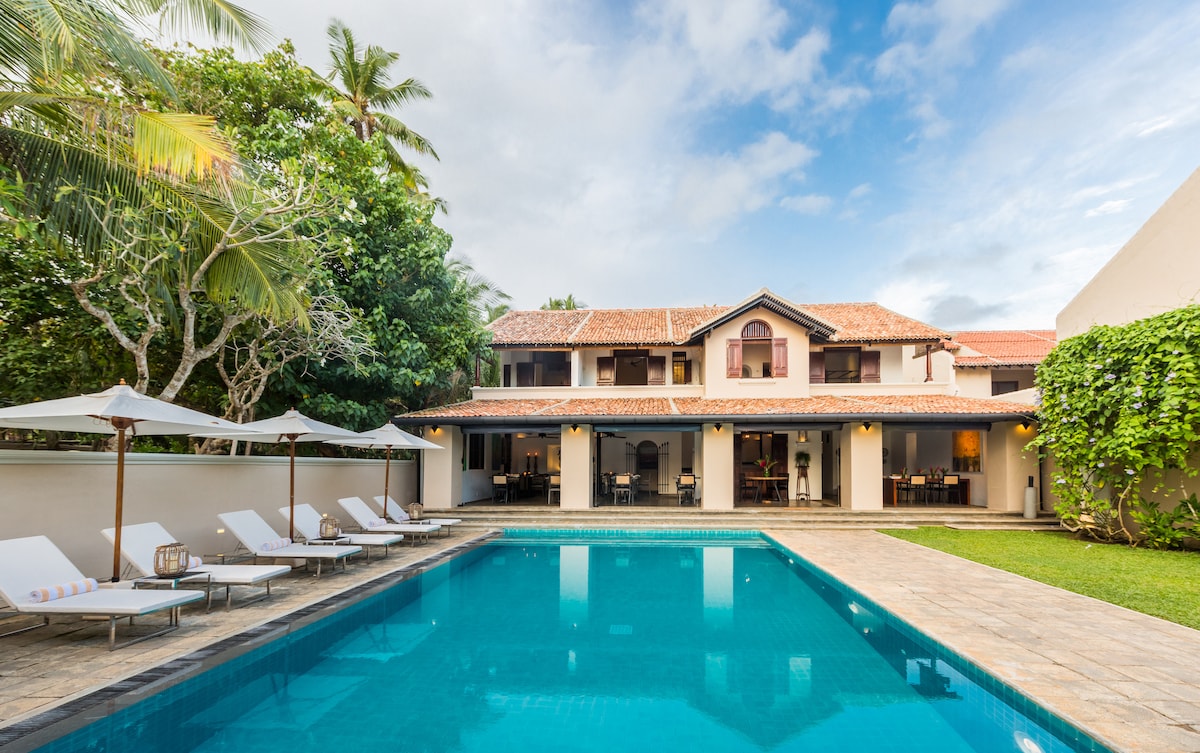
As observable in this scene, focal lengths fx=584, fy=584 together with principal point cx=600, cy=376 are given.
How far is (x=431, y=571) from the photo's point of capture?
1059 centimetres

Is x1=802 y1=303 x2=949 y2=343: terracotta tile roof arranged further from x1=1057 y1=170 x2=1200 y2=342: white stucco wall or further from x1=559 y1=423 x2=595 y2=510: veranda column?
x1=559 y1=423 x2=595 y2=510: veranda column

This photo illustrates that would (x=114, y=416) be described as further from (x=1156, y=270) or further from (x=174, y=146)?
(x=1156, y=270)

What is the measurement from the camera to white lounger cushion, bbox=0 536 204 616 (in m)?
5.55

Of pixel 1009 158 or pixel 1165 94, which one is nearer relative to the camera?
pixel 1165 94

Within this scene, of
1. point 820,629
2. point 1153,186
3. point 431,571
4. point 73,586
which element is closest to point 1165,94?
point 1153,186

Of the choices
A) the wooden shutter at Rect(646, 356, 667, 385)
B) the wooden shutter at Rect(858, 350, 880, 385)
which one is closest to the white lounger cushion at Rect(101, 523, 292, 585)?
the wooden shutter at Rect(646, 356, 667, 385)

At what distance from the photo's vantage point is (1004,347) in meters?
25.5

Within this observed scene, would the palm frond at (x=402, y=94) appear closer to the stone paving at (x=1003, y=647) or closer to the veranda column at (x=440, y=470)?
the veranda column at (x=440, y=470)

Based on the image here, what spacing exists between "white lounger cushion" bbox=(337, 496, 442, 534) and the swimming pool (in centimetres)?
370

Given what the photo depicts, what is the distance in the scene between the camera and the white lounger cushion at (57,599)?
5.55m

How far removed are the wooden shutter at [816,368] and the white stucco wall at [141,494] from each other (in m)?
15.7

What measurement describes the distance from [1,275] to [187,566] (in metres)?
7.05

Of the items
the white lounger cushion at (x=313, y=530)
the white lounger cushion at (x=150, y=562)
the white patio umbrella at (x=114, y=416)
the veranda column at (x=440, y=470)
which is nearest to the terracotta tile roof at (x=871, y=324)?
the veranda column at (x=440, y=470)

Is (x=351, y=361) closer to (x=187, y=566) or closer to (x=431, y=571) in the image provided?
(x=431, y=571)
